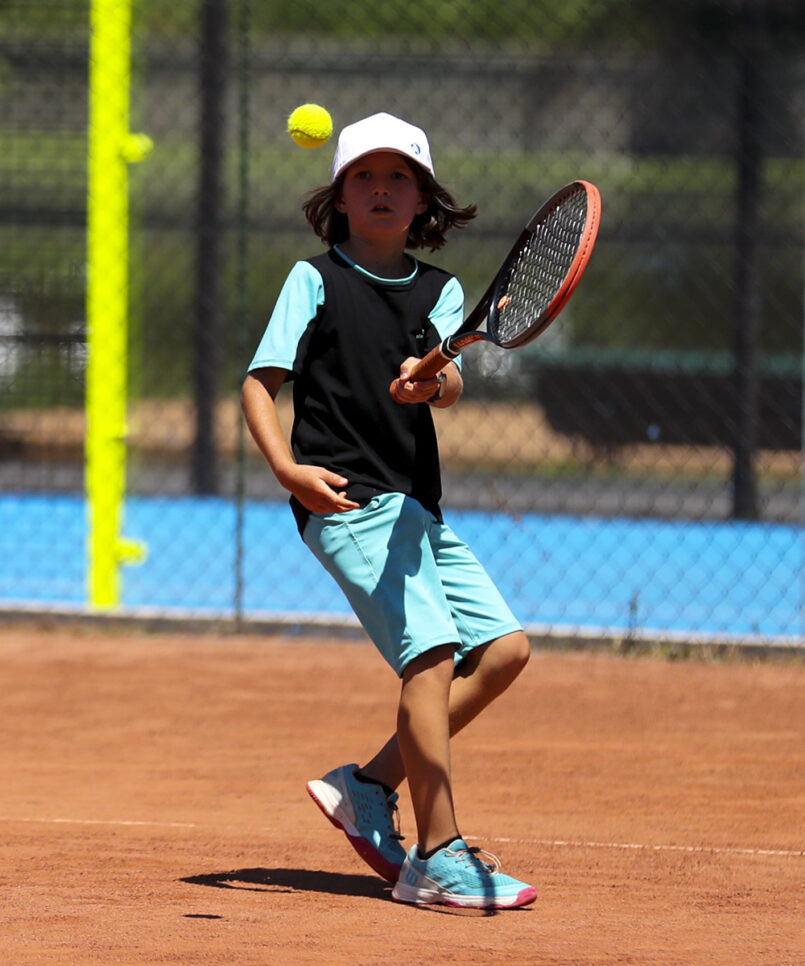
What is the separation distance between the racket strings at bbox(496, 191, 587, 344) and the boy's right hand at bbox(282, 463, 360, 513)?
42cm

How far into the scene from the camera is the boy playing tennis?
10.5 feet

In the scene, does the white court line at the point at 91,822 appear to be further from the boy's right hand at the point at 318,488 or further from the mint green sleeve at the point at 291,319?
the mint green sleeve at the point at 291,319

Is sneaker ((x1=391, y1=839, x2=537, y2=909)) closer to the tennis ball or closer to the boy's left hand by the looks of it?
the boy's left hand

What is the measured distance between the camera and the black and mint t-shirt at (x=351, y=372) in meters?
3.29

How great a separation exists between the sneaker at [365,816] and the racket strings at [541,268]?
98 cm

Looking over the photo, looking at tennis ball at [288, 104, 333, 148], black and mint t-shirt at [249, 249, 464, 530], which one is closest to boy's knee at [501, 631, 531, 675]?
black and mint t-shirt at [249, 249, 464, 530]

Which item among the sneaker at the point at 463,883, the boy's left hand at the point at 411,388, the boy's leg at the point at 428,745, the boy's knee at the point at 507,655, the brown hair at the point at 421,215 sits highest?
the brown hair at the point at 421,215

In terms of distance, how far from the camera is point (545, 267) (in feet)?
10.6

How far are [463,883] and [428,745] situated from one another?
10.3 inches

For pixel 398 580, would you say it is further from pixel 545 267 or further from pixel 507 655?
pixel 545 267

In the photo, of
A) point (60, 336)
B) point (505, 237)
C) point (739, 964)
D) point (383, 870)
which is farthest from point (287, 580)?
point (739, 964)

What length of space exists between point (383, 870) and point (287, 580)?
4797 mm

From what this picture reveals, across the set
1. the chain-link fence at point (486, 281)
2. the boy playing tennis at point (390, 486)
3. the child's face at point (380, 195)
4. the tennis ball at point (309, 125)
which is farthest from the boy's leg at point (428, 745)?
the chain-link fence at point (486, 281)

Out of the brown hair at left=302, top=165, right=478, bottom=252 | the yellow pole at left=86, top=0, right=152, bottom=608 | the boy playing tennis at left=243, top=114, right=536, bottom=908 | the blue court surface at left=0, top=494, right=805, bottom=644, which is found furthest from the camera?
the blue court surface at left=0, top=494, right=805, bottom=644
